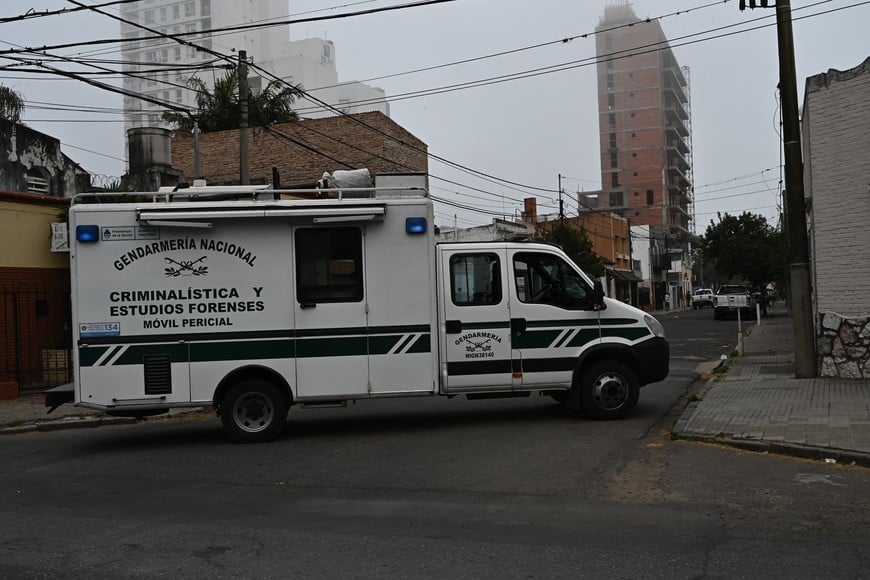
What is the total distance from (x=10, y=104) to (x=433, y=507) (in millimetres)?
26955

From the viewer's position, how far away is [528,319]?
1028 cm

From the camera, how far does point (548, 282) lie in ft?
34.5

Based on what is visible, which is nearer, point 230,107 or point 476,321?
point 476,321

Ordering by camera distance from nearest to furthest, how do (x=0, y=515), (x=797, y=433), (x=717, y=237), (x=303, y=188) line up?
(x=0, y=515), (x=797, y=433), (x=303, y=188), (x=717, y=237)

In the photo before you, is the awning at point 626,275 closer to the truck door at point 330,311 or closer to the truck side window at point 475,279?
the truck side window at point 475,279

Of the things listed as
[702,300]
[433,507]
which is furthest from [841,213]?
[702,300]

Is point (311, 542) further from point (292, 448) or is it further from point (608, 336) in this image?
point (608, 336)

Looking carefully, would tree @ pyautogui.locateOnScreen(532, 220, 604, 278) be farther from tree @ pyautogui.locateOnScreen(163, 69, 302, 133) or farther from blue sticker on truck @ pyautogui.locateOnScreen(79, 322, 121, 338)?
blue sticker on truck @ pyautogui.locateOnScreen(79, 322, 121, 338)

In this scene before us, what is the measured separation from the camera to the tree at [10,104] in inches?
1085

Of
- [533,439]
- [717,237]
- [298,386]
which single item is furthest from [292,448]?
[717,237]

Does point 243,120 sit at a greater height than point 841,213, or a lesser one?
greater

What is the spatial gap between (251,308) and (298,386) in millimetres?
1108

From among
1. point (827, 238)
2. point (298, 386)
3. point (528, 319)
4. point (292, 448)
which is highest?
point (827, 238)

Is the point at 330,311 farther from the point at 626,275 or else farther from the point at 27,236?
the point at 626,275
